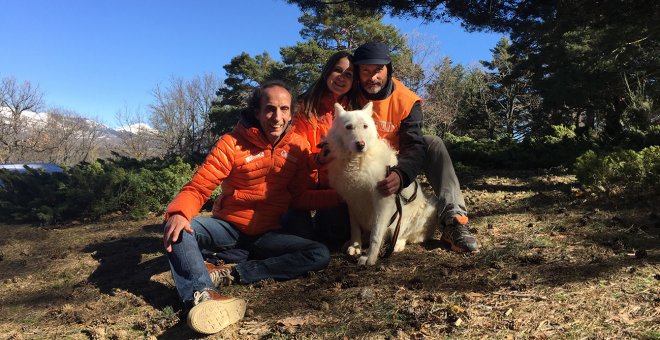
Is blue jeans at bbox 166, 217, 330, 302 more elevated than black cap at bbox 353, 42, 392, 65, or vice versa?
black cap at bbox 353, 42, 392, 65

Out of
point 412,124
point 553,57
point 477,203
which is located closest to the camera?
point 412,124

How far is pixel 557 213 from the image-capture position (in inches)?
185

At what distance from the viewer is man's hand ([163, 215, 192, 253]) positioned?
2.99 m

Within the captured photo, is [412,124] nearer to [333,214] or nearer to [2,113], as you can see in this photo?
[333,214]

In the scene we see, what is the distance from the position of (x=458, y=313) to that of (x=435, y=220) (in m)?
1.71

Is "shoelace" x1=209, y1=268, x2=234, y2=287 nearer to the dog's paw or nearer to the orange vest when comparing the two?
the dog's paw

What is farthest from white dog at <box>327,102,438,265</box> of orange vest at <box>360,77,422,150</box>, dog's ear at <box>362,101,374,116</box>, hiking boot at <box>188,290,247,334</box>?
hiking boot at <box>188,290,247,334</box>

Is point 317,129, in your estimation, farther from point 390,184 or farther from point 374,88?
point 390,184

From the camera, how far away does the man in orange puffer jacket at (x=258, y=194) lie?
3.44 metres

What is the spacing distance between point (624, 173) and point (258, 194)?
4.33 m

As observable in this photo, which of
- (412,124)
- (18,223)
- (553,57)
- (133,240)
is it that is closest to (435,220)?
(412,124)

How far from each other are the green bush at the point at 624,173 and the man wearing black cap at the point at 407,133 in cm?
228

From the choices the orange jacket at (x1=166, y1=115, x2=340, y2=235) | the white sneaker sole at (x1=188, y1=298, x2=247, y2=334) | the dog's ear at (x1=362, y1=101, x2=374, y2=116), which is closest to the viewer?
the white sneaker sole at (x1=188, y1=298, x2=247, y2=334)

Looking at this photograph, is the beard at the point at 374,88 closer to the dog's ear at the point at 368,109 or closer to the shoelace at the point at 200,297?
the dog's ear at the point at 368,109
